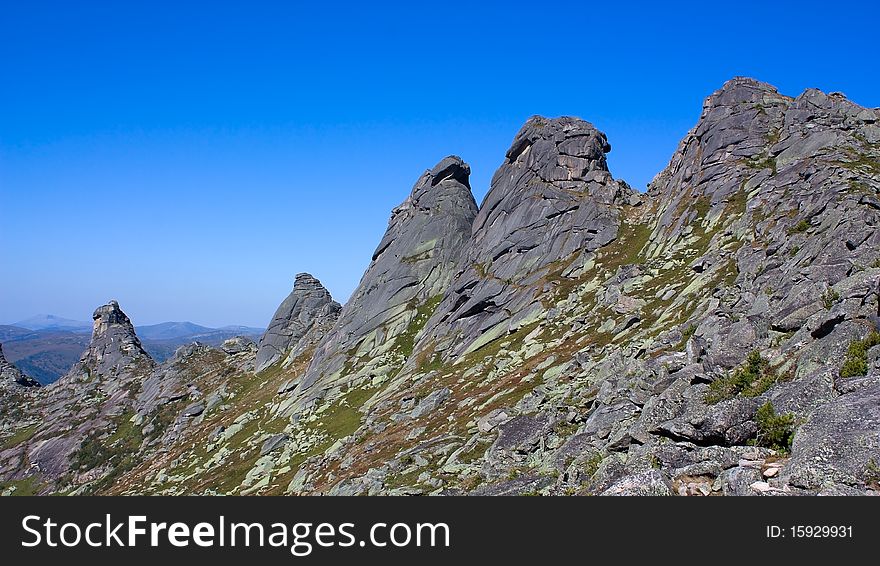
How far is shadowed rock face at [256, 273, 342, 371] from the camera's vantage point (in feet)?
442

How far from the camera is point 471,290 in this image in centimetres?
8275

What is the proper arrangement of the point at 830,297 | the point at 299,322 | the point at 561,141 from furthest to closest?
the point at 299,322
the point at 561,141
the point at 830,297

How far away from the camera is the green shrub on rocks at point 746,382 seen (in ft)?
71.5

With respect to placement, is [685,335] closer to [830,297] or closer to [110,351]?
[830,297]

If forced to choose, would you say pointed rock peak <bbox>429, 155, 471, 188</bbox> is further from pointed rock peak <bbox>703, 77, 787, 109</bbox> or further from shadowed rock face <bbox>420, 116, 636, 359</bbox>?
Result: pointed rock peak <bbox>703, 77, 787, 109</bbox>

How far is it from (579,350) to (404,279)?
186 ft

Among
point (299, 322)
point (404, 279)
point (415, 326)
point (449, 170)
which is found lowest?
point (415, 326)

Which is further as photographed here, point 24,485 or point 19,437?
point 19,437

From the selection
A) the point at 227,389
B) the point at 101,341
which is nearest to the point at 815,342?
the point at 227,389

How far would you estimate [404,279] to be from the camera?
3959 inches

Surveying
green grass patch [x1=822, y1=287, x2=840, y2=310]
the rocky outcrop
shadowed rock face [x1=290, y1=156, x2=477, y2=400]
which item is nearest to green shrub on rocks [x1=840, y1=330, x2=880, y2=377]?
green grass patch [x1=822, y1=287, x2=840, y2=310]

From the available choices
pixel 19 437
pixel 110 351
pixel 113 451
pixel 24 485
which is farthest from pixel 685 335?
pixel 110 351

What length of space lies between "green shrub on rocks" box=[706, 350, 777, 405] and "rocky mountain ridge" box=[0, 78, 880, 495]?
142mm

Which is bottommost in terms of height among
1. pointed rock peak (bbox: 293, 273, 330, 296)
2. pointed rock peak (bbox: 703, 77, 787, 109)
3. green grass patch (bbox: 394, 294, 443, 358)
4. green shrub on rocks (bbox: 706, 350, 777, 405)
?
green shrub on rocks (bbox: 706, 350, 777, 405)
